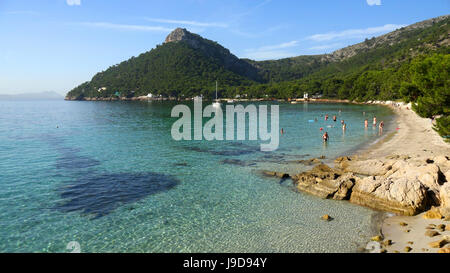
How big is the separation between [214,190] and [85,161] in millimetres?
17373

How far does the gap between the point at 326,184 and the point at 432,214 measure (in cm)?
643

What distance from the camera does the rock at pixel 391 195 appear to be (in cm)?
1602

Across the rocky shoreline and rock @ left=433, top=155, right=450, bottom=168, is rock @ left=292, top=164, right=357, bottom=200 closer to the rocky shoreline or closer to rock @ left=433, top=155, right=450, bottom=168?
the rocky shoreline

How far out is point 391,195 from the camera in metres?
16.9

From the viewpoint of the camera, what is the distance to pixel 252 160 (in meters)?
30.5

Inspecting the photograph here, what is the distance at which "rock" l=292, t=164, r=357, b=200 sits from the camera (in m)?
19.2

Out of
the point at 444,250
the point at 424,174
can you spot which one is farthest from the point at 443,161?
the point at 444,250

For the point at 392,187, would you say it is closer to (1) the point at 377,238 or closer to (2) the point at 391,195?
(2) the point at 391,195

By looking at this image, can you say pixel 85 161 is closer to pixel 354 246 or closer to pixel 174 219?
pixel 174 219

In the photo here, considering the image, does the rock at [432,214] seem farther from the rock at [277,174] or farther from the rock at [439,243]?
the rock at [277,174]

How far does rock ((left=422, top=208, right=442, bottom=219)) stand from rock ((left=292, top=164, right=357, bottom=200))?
14.7 feet

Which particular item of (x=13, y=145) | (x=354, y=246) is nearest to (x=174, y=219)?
(x=354, y=246)

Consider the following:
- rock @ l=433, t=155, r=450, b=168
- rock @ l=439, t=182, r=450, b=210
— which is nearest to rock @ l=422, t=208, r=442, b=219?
rock @ l=439, t=182, r=450, b=210

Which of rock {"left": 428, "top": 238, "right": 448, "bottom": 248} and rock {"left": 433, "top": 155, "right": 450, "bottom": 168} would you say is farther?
rock {"left": 433, "top": 155, "right": 450, "bottom": 168}
